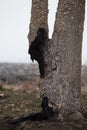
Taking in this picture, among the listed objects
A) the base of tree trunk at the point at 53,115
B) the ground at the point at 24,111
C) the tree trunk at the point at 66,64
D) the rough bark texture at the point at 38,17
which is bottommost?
the ground at the point at 24,111

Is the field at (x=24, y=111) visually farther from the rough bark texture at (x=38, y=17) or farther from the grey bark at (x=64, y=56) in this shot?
the rough bark texture at (x=38, y=17)

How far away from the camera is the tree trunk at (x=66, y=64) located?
7359mm

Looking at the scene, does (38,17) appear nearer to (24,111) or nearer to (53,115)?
(53,115)

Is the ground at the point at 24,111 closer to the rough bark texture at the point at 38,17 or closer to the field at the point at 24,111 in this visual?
the field at the point at 24,111

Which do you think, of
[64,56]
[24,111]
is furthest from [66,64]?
[24,111]

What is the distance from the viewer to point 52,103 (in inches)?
290

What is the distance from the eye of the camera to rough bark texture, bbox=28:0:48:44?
24.4 feet

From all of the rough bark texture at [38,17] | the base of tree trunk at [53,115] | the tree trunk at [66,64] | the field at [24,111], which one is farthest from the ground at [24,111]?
the rough bark texture at [38,17]

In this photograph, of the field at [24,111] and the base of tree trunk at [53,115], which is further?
the base of tree trunk at [53,115]

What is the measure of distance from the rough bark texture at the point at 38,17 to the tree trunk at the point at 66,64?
9.7 inches

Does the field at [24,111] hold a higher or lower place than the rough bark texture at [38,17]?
lower

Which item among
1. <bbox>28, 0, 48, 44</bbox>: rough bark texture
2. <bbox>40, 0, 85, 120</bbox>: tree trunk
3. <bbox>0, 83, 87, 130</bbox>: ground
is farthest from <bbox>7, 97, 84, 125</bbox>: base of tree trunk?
<bbox>28, 0, 48, 44</bbox>: rough bark texture

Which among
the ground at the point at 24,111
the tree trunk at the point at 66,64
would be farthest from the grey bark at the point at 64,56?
the ground at the point at 24,111

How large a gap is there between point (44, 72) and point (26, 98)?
3.44 m
